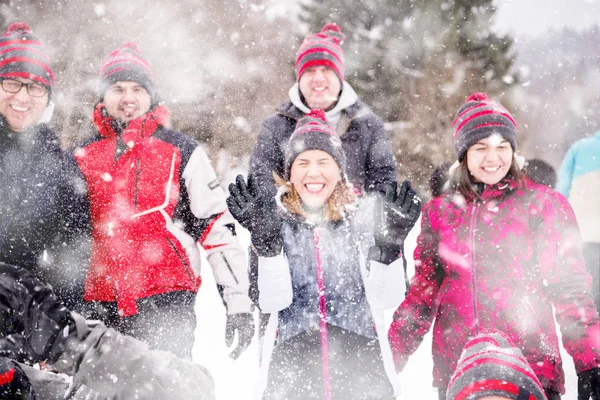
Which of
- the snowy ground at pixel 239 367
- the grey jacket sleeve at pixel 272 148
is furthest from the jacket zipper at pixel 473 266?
the snowy ground at pixel 239 367

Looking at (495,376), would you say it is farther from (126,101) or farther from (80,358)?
(126,101)

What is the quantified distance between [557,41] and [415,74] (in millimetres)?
30269

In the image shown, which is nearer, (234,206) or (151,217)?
(234,206)

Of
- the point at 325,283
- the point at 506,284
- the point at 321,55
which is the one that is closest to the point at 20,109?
the point at 321,55

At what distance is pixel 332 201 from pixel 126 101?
132 centimetres

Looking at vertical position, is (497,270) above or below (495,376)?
above

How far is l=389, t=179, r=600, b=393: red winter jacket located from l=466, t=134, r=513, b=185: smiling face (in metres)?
0.05

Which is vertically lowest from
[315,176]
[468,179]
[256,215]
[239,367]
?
[239,367]

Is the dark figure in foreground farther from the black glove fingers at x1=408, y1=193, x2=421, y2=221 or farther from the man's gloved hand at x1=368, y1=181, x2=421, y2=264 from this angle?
the black glove fingers at x1=408, y1=193, x2=421, y2=221

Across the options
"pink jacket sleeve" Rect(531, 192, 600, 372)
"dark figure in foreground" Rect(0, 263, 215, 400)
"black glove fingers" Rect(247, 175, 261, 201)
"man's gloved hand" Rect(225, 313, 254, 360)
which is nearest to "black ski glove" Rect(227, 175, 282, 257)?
"black glove fingers" Rect(247, 175, 261, 201)

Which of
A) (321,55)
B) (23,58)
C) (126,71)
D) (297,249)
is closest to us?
(297,249)

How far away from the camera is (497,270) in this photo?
7.43ft

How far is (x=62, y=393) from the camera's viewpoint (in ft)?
5.41

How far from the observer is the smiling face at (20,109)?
268cm
